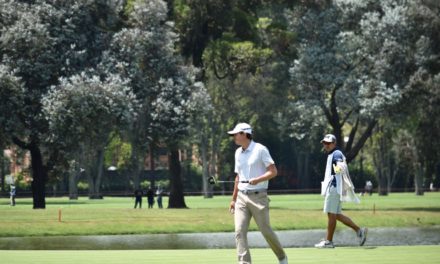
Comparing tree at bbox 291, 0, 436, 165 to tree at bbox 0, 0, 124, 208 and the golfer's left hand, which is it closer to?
tree at bbox 0, 0, 124, 208

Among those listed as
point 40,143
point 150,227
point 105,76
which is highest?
point 105,76

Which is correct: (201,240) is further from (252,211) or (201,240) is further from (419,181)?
(419,181)

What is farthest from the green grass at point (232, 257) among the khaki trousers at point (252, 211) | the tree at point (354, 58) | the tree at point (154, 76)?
the tree at point (354, 58)

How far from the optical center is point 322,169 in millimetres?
121438

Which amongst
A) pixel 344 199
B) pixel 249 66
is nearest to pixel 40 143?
pixel 249 66

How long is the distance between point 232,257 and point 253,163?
14.6 ft

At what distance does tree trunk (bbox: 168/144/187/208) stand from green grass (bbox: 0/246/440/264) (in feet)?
107

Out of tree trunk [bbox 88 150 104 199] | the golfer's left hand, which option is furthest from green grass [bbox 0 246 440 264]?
tree trunk [bbox 88 150 104 199]

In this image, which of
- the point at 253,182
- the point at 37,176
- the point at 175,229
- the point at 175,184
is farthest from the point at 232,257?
the point at 175,184

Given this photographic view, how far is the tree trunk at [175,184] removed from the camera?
55781mm

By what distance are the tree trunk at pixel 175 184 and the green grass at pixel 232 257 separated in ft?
107

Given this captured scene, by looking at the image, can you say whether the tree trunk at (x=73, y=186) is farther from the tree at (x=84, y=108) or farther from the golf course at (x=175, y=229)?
the golf course at (x=175, y=229)

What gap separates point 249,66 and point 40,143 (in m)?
11.9

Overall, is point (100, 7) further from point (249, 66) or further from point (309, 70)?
point (309, 70)
